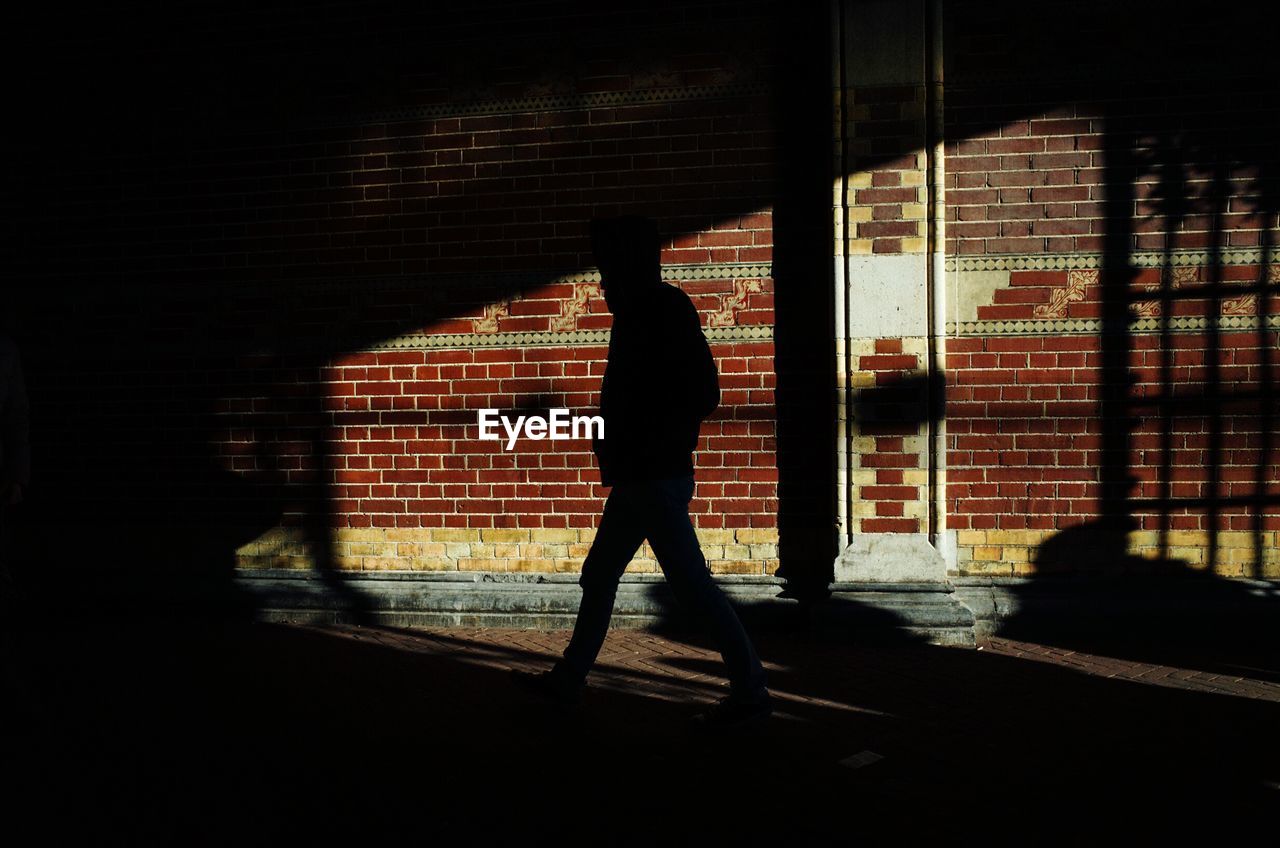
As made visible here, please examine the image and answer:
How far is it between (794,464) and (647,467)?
1981 millimetres

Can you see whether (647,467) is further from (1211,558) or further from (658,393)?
(1211,558)

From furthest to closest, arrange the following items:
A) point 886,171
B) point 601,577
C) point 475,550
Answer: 1. point 475,550
2. point 886,171
3. point 601,577

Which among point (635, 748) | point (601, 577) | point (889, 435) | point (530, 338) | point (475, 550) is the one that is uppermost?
point (530, 338)

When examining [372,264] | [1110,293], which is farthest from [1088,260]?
[372,264]

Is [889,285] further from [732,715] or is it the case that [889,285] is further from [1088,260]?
[732,715]

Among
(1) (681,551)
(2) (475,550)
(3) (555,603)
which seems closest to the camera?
(1) (681,551)

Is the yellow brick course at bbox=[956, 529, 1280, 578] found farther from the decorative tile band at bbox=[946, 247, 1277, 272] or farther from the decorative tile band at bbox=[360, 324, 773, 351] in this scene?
the decorative tile band at bbox=[360, 324, 773, 351]

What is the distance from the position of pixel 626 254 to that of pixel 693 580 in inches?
48.8

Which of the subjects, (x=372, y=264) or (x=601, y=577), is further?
(x=372, y=264)

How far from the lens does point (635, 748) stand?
329cm

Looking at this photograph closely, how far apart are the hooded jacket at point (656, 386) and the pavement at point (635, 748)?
3.53ft

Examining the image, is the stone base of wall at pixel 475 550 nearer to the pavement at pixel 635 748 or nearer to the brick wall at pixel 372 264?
the brick wall at pixel 372 264

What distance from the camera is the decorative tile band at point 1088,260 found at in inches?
189
